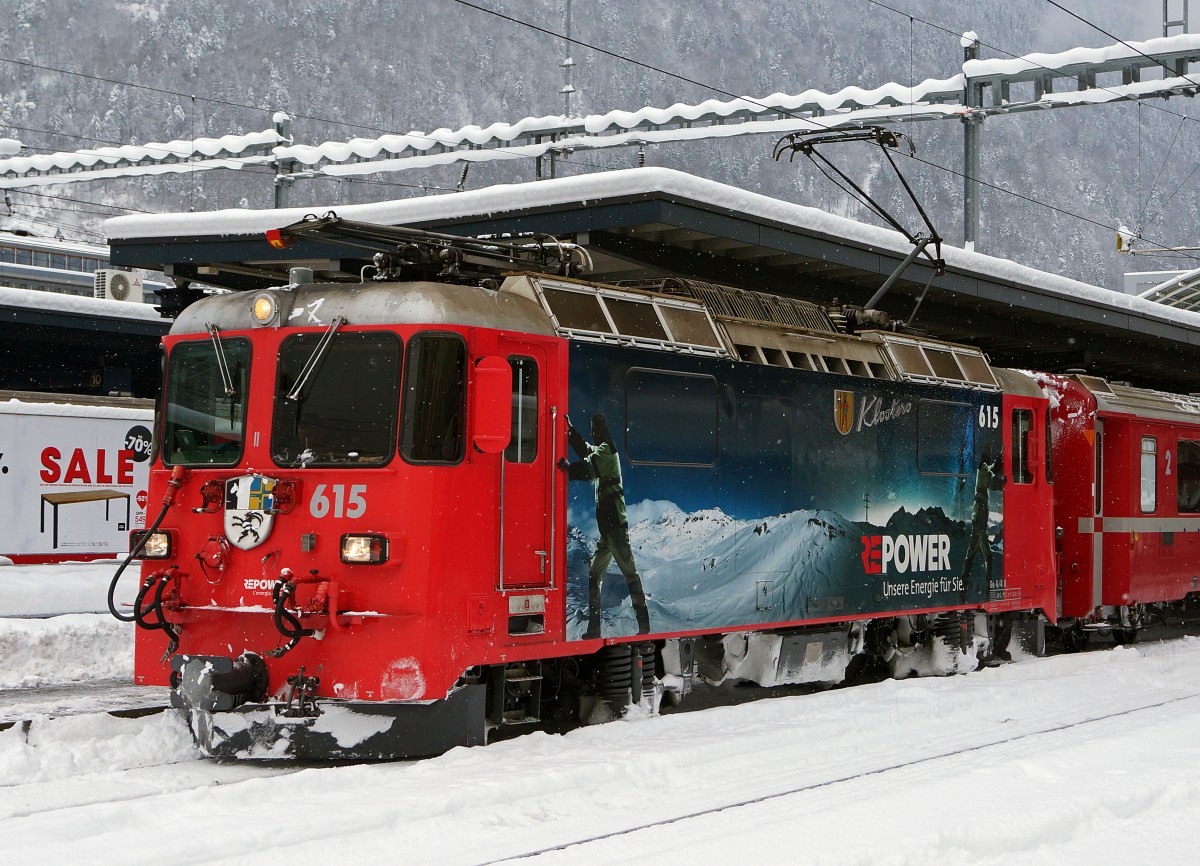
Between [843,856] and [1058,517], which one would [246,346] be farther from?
[1058,517]

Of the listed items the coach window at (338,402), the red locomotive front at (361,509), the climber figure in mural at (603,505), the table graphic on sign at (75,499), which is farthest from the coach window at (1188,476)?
the table graphic on sign at (75,499)

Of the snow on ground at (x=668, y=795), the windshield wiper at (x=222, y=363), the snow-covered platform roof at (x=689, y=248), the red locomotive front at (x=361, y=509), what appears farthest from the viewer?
the snow-covered platform roof at (x=689, y=248)

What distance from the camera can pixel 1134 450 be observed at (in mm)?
17188

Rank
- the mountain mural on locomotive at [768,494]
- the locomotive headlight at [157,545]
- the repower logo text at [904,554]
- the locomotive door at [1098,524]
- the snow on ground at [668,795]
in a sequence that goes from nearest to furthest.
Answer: the snow on ground at [668,795] → the locomotive headlight at [157,545] → the mountain mural on locomotive at [768,494] → the repower logo text at [904,554] → the locomotive door at [1098,524]

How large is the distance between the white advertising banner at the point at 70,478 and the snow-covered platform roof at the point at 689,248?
7.57ft

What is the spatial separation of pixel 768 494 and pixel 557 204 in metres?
5.01

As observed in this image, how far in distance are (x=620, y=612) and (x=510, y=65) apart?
150m

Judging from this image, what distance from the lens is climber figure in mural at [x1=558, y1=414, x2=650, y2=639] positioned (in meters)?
9.72

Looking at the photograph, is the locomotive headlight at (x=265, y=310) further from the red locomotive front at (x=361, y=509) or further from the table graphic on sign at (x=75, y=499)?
the table graphic on sign at (x=75, y=499)

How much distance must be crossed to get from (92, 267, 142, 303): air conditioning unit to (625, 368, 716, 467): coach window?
64.2 ft

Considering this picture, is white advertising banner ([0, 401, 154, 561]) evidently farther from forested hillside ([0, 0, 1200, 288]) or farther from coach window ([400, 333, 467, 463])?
forested hillside ([0, 0, 1200, 288])

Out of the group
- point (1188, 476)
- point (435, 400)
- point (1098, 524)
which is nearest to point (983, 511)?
point (1098, 524)

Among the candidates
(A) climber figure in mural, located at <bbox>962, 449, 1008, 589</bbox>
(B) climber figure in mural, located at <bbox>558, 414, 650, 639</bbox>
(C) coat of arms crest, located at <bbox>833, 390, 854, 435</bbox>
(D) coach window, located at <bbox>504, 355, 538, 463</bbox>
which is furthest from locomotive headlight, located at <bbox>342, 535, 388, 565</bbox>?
(A) climber figure in mural, located at <bbox>962, 449, 1008, 589</bbox>

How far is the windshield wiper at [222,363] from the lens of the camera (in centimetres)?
955
